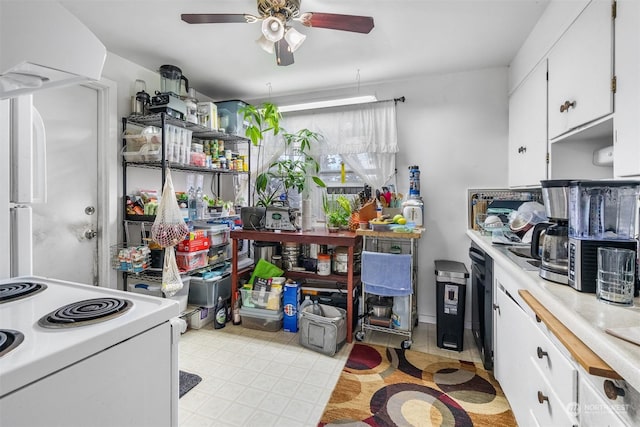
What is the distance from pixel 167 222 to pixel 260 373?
1.35m

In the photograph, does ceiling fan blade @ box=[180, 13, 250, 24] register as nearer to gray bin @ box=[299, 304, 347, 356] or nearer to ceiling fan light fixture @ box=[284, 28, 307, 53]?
ceiling fan light fixture @ box=[284, 28, 307, 53]

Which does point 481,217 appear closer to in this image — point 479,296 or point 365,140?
point 479,296

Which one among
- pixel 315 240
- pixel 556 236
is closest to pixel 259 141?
pixel 315 240

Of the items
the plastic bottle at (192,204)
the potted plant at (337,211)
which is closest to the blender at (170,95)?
the plastic bottle at (192,204)

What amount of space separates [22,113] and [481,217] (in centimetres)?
297

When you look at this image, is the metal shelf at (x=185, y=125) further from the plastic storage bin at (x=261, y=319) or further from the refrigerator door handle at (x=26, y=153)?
the plastic storage bin at (x=261, y=319)

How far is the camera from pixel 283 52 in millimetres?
1904

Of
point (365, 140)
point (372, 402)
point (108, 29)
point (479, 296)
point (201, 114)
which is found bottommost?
point (372, 402)

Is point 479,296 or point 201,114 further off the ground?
point 201,114

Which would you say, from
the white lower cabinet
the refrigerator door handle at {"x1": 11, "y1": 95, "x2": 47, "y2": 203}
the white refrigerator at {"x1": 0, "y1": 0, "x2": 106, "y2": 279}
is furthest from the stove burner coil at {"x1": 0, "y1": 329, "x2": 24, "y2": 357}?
the white lower cabinet

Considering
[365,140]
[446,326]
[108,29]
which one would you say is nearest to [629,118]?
[446,326]

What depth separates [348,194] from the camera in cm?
326

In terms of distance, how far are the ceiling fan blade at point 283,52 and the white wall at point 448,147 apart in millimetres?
1429

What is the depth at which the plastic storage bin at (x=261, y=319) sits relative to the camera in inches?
104
